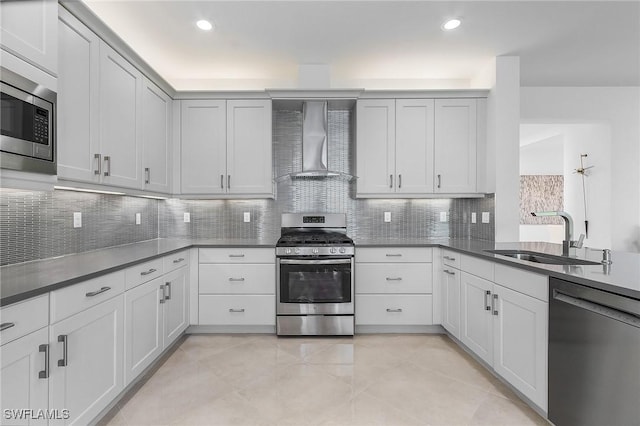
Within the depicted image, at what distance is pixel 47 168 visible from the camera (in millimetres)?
1631

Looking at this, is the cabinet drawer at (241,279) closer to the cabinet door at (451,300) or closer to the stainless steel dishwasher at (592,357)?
the cabinet door at (451,300)

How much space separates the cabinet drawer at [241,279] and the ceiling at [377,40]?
2.08 metres

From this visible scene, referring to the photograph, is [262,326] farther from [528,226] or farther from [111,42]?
[528,226]

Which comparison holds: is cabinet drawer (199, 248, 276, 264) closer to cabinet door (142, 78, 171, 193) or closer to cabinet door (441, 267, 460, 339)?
cabinet door (142, 78, 171, 193)

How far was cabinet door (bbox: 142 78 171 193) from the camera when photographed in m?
2.86

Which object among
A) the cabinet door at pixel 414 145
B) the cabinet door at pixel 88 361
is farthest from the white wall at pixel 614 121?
the cabinet door at pixel 88 361

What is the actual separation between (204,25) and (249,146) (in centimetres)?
118

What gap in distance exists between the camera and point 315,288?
3117 millimetres

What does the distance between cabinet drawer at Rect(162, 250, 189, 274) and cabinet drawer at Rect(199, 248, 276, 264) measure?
17 centimetres

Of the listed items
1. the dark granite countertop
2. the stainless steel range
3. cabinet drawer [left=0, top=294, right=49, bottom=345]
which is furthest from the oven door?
cabinet drawer [left=0, top=294, right=49, bottom=345]

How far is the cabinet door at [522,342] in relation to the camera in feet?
5.88

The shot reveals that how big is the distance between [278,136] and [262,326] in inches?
83.0

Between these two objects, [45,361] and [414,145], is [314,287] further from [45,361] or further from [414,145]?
[45,361]

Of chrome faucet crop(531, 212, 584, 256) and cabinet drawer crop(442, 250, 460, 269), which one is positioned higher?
chrome faucet crop(531, 212, 584, 256)
